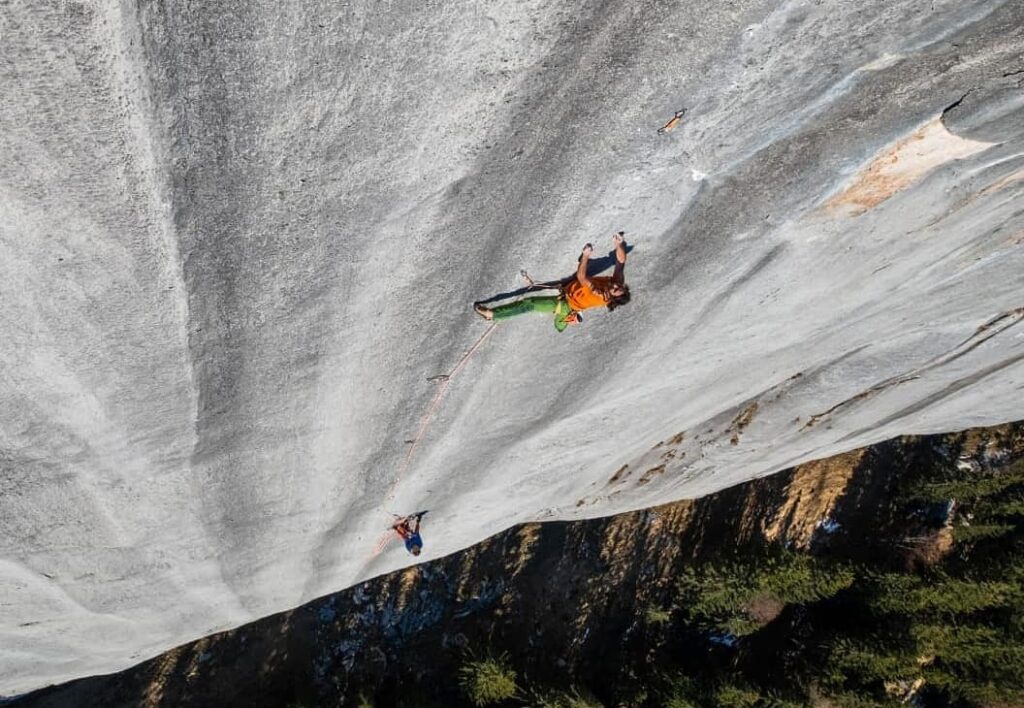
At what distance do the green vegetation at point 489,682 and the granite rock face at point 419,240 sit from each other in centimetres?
386

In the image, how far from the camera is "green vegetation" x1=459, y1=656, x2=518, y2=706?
392 inches

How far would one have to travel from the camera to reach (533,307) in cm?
482

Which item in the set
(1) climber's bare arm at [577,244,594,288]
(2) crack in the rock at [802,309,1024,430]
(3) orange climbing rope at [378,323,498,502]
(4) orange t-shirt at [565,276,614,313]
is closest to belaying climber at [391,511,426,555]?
(3) orange climbing rope at [378,323,498,502]

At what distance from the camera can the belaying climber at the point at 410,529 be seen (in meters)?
7.68

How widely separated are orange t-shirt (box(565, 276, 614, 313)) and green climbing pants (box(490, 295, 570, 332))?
105mm

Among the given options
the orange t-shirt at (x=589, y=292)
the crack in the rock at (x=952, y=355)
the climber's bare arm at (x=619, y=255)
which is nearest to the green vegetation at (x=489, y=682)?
the crack in the rock at (x=952, y=355)

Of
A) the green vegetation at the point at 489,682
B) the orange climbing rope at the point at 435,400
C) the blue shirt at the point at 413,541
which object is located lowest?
the green vegetation at the point at 489,682

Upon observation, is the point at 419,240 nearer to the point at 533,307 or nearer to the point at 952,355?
the point at 533,307

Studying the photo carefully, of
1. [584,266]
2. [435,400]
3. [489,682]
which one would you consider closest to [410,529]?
[435,400]

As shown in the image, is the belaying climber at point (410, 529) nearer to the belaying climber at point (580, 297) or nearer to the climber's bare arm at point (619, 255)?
the belaying climber at point (580, 297)

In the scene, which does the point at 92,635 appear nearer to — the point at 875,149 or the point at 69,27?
the point at 69,27

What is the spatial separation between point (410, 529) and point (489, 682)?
12.0 feet

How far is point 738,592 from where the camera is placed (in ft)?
31.9

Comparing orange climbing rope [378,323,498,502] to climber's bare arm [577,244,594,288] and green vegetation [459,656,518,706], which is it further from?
green vegetation [459,656,518,706]
